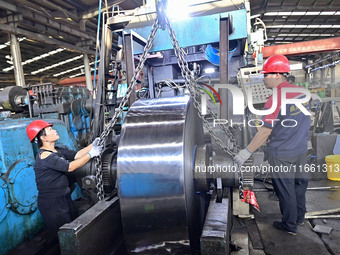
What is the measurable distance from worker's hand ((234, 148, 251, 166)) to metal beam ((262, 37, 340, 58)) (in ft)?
26.2

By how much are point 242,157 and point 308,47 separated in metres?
8.44

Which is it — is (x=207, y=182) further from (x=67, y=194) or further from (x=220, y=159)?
(x=67, y=194)

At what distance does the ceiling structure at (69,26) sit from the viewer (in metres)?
7.94

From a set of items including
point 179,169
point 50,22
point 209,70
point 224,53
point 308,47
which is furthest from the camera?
point 50,22

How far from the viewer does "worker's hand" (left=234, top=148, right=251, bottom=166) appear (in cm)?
187

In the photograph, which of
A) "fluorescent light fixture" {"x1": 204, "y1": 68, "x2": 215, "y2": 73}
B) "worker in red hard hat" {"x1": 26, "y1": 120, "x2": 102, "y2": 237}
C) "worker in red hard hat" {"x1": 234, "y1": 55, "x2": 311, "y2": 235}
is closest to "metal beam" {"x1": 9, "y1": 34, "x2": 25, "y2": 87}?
"fluorescent light fixture" {"x1": 204, "y1": 68, "x2": 215, "y2": 73}

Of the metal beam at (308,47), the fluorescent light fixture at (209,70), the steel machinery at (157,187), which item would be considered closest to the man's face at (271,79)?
the steel machinery at (157,187)

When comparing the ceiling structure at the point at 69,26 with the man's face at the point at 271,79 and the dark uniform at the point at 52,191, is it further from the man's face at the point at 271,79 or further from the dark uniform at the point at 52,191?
the dark uniform at the point at 52,191

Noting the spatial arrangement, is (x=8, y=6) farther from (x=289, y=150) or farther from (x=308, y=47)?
(x=308, y=47)

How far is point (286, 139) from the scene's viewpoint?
7.38ft

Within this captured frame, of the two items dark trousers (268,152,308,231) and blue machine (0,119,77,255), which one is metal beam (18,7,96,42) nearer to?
blue machine (0,119,77,255)

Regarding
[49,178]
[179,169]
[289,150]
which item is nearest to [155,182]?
[179,169]

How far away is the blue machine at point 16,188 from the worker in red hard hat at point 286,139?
7.24 ft

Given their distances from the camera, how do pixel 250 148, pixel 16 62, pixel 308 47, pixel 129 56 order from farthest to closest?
pixel 308 47 → pixel 16 62 → pixel 129 56 → pixel 250 148
